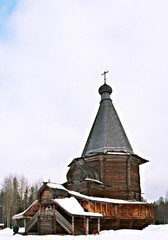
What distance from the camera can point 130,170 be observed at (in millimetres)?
25250

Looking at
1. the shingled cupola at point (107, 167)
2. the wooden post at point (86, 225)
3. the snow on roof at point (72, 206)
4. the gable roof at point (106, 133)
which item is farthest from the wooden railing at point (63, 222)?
the gable roof at point (106, 133)

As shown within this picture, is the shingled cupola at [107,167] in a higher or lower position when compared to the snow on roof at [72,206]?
higher

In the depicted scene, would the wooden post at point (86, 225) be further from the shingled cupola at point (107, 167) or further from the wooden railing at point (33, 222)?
the wooden railing at point (33, 222)

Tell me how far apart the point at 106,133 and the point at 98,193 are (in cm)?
569

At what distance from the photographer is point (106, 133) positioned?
2686 cm

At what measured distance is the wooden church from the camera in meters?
20.2

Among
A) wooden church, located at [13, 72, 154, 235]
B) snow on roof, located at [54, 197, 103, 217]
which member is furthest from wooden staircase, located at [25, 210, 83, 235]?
snow on roof, located at [54, 197, 103, 217]

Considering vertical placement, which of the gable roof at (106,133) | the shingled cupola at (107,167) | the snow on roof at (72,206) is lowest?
the snow on roof at (72,206)

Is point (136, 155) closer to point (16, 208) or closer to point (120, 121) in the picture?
point (120, 121)

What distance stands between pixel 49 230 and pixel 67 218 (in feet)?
4.58

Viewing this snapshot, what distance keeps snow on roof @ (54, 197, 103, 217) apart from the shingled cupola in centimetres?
196

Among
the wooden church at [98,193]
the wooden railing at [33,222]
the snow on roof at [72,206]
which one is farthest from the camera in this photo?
the wooden railing at [33,222]

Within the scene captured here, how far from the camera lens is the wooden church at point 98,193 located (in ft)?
66.2

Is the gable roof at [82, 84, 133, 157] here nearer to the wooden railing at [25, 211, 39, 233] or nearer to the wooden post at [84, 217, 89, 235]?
the wooden post at [84, 217, 89, 235]
